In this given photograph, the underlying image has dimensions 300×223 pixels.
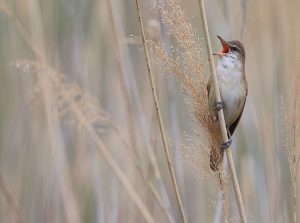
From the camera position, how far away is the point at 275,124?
2486mm

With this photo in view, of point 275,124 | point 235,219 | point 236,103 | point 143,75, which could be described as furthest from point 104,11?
point 235,219

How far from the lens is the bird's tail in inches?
→ 66.1

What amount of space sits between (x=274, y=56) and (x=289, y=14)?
204 mm

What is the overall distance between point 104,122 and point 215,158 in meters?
0.76

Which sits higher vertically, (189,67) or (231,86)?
(189,67)

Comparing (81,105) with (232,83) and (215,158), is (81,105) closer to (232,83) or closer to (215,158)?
(215,158)

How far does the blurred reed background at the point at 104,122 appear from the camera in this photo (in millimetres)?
2426

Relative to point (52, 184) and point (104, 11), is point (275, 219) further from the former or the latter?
point (104, 11)

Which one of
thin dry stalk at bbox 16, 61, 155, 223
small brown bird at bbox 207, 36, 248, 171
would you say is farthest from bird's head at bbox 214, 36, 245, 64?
thin dry stalk at bbox 16, 61, 155, 223

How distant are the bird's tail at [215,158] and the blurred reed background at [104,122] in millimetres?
547

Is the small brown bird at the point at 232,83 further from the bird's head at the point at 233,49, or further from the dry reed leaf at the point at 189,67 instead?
the dry reed leaf at the point at 189,67

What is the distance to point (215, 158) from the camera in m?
1.70

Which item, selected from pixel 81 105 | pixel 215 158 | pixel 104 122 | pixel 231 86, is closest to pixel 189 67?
pixel 215 158

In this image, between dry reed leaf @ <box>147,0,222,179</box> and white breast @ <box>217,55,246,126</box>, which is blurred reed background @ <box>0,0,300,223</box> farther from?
dry reed leaf @ <box>147,0,222,179</box>
